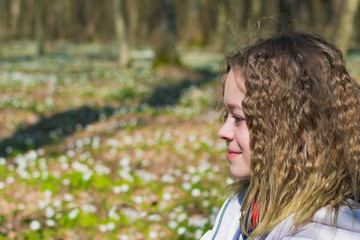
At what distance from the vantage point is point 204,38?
105 feet

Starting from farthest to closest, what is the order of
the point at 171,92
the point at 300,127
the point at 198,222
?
the point at 171,92
the point at 198,222
the point at 300,127

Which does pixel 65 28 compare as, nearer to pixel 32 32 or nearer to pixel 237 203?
pixel 32 32

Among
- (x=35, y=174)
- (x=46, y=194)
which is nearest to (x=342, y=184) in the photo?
→ (x=46, y=194)

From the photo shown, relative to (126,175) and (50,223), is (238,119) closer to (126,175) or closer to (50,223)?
(50,223)

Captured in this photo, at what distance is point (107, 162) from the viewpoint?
226 inches

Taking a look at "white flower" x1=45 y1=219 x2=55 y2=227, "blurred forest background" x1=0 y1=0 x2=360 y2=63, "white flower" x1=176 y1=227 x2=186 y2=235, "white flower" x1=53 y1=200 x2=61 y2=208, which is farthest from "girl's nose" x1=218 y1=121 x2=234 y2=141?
"blurred forest background" x1=0 y1=0 x2=360 y2=63

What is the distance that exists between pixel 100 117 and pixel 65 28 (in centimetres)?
3437

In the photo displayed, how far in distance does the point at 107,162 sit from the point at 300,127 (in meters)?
4.43

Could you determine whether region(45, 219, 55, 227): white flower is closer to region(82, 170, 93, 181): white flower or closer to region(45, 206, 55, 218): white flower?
region(45, 206, 55, 218): white flower

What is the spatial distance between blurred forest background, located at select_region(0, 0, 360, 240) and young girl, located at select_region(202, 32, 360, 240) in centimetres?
35

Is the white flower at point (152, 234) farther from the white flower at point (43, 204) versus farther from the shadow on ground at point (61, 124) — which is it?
the shadow on ground at point (61, 124)

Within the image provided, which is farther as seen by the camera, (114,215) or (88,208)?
(88,208)

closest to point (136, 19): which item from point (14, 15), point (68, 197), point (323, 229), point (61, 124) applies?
point (14, 15)

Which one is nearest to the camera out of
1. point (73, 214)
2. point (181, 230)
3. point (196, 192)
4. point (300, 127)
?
point (300, 127)
